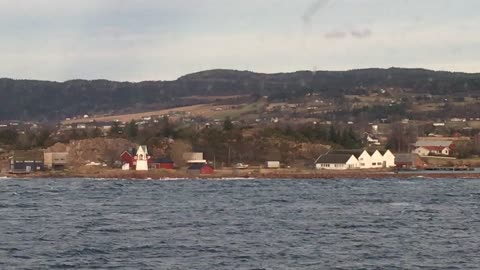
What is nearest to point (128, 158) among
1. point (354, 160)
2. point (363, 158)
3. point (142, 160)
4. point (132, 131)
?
point (142, 160)

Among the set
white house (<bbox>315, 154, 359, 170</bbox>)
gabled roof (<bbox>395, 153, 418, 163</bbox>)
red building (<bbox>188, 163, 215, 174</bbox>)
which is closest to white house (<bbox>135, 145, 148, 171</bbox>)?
red building (<bbox>188, 163, 215, 174</bbox>)

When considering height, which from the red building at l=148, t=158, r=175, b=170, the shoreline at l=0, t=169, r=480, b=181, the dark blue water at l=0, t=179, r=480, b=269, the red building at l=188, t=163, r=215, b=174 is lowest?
the dark blue water at l=0, t=179, r=480, b=269

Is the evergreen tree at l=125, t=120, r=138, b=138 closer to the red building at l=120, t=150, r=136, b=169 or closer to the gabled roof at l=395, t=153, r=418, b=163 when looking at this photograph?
the red building at l=120, t=150, r=136, b=169

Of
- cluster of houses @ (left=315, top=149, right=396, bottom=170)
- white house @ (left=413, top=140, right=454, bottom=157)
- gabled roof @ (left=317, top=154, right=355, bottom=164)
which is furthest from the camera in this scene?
white house @ (left=413, top=140, right=454, bottom=157)

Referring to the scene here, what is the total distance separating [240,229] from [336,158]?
2918 inches

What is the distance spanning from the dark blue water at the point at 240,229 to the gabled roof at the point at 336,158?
3991 centimetres

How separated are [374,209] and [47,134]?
90.9 m

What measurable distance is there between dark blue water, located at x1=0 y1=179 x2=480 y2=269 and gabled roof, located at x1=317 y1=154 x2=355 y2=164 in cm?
3991

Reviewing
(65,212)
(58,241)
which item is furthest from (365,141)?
(58,241)

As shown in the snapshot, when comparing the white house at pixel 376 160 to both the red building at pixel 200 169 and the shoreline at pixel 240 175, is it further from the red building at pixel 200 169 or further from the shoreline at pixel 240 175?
the red building at pixel 200 169

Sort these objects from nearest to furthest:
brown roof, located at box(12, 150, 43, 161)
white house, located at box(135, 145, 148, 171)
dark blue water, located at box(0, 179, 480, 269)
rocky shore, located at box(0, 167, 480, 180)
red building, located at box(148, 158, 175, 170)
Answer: dark blue water, located at box(0, 179, 480, 269) < rocky shore, located at box(0, 167, 480, 180) < white house, located at box(135, 145, 148, 171) < red building, located at box(148, 158, 175, 170) < brown roof, located at box(12, 150, 43, 161)

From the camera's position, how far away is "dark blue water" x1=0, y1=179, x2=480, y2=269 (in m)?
37.2

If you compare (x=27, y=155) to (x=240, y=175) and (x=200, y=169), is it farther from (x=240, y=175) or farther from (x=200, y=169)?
(x=240, y=175)

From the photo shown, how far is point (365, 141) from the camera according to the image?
518 feet
